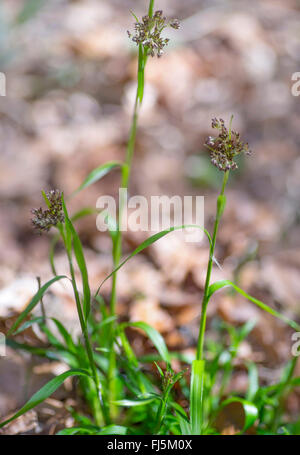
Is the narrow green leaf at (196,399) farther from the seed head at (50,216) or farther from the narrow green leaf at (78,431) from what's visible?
the seed head at (50,216)

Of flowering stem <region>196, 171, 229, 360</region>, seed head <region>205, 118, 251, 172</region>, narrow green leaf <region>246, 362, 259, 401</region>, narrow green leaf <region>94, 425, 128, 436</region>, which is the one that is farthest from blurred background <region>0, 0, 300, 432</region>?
seed head <region>205, 118, 251, 172</region>

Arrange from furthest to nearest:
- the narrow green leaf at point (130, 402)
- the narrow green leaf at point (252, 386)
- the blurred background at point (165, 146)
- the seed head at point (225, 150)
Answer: the blurred background at point (165, 146) → the narrow green leaf at point (252, 386) → the narrow green leaf at point (130, 402) → the seed head at point (225, 150)

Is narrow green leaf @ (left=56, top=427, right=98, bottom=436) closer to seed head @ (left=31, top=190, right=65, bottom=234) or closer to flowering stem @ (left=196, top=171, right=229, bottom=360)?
flowering stem @ (left=196, top=171, right=229, bottom=360)

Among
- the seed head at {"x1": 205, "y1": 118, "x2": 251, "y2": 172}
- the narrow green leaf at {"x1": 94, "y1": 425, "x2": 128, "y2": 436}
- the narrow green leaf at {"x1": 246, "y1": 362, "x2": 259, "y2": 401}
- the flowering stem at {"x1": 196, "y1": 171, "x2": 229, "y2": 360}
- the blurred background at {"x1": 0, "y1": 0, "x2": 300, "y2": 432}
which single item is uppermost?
the blurred background at {"x1": 0, "y1": 0, "x2": 300, "y2": 432}

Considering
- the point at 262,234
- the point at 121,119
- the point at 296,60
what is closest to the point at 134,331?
the point at 262,234

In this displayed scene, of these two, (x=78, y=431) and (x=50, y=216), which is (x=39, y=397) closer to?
(x=78, y=431)

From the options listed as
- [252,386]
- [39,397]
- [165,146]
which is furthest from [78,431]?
[165,146]

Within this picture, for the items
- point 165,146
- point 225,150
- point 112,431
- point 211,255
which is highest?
point 165,146

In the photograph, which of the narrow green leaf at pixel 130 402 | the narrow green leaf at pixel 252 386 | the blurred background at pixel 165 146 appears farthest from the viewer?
the blurred background at pixel 165 146

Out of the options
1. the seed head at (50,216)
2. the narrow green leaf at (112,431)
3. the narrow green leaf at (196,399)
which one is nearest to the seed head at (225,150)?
the seed head at (50,216)
